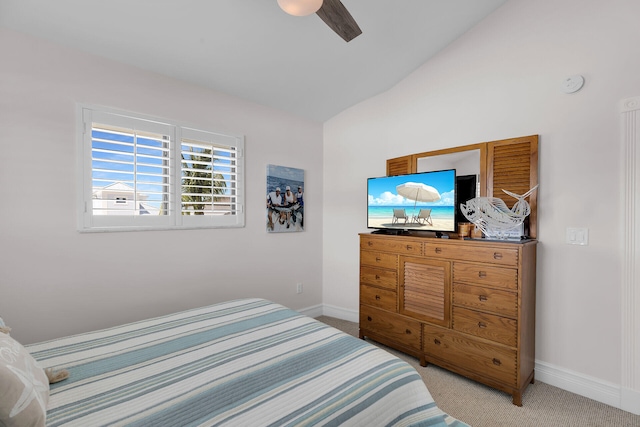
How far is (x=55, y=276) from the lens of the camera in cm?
207

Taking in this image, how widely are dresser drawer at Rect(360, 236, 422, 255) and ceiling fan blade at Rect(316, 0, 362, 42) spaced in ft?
5.54

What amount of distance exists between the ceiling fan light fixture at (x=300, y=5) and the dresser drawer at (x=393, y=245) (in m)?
1.89

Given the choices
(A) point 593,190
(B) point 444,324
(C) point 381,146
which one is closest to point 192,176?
(C) point 381,146

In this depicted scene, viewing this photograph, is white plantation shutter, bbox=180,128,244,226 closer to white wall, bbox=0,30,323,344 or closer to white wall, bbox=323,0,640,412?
white wall, bbox=0,30,323,344

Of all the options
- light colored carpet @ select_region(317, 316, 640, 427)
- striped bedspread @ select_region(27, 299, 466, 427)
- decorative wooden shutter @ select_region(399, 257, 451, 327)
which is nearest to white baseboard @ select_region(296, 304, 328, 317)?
decorative wooden shutter @ select_region(399, 257, 451, 327)

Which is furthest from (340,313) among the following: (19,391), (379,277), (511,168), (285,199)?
(19,391)

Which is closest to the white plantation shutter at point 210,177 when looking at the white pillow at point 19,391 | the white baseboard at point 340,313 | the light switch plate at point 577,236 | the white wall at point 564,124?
the white baseboard at point 340,313

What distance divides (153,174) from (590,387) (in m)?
3.70

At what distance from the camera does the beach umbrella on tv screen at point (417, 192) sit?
8.87 ft

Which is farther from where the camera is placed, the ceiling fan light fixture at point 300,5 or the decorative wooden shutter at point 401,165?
the decorative wooden shutter at point 401,165

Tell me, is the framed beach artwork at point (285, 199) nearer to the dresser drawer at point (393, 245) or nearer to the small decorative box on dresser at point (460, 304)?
the dresser drawer at point (393, 245)

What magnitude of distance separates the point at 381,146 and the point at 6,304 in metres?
3.37

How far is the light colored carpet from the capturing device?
1897 mm

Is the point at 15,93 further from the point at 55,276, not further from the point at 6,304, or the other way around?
the point at 6,304
